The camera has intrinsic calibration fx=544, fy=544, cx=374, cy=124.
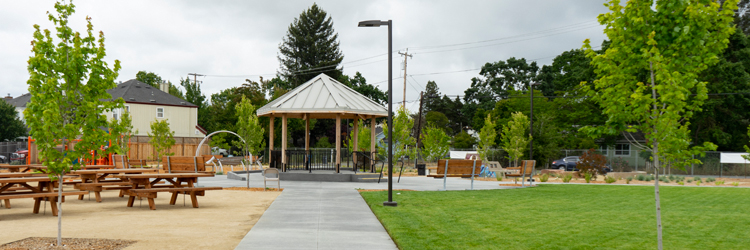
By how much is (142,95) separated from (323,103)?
3635cm

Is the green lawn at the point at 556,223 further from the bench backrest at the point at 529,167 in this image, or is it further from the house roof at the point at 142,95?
the house roof at the point at 142,95

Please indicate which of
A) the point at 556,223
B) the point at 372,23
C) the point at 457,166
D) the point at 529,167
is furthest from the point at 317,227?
the point at 529,167

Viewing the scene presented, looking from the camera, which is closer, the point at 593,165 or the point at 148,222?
the point at 148,222

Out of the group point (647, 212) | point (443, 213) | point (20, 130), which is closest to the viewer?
point (443, 213)

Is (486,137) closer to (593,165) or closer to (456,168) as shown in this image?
(593,165)

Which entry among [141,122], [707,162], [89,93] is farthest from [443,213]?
[141,122]

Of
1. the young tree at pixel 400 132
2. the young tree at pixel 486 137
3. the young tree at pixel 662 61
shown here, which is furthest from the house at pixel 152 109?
the young tree at pixel 662 61

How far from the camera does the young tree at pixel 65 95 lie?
245 inches

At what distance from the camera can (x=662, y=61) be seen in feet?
19.7

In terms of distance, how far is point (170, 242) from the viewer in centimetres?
668

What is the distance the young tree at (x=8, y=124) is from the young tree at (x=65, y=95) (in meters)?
48.6

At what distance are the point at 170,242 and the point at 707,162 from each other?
37138 mm

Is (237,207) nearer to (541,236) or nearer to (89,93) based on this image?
(89,93)

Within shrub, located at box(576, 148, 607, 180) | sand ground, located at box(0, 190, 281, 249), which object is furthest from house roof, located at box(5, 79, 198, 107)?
sand ground, located at box(0, 190, 281, 249)
